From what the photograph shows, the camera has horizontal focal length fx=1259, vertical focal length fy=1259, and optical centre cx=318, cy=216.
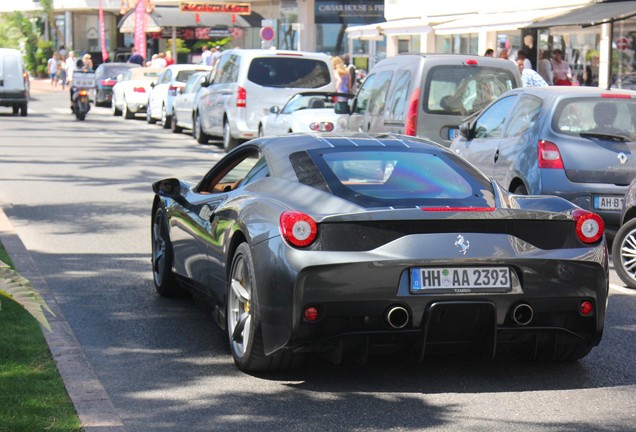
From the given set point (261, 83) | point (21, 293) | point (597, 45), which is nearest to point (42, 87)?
point (597, 45)

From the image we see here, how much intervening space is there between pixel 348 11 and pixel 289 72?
116 feet

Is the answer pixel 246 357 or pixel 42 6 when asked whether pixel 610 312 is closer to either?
pixel 246 357

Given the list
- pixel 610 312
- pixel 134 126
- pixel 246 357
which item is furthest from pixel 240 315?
pixel 134 126

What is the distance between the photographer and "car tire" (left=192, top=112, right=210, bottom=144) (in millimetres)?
25891

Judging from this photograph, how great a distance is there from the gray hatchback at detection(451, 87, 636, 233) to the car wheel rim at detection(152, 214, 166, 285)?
12.7 feet

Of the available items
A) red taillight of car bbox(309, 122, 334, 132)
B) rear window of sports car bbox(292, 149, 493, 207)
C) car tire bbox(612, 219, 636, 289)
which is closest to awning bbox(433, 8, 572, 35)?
red taillight of car bbox(309, 122, 334, 132)

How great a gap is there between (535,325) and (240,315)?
1605mm

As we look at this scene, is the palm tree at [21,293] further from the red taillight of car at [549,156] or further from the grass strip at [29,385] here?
the red taillight of car at [549,156]

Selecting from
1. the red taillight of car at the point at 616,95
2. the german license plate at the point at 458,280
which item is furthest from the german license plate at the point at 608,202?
the german license plate at the point at 458,280

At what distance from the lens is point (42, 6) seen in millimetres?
83750

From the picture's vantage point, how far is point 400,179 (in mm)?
7109

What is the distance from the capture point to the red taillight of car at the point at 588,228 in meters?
6.61

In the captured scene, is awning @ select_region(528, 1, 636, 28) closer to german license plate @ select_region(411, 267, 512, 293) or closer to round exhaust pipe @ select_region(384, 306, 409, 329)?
german license plate @ select_region(411, 267, 512, 293)

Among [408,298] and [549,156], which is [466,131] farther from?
[408,298]
